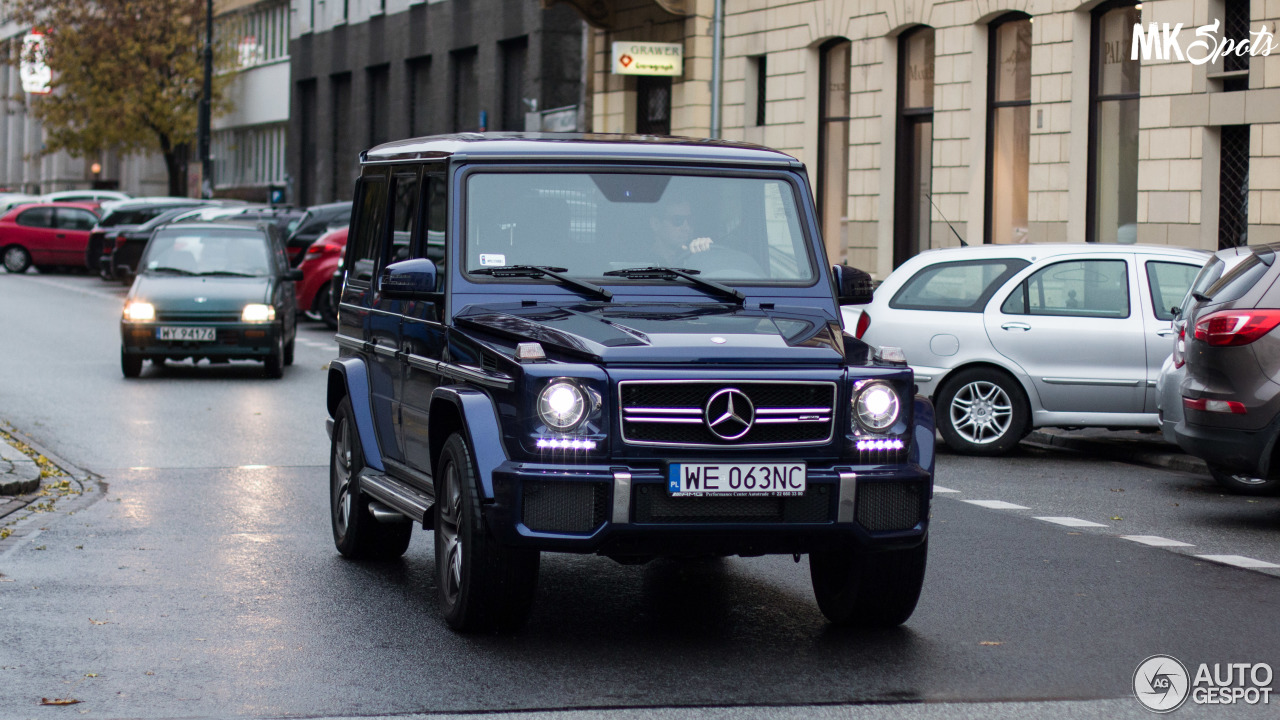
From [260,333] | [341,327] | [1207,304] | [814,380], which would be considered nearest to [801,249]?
[814,380]

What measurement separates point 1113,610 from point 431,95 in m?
42.4

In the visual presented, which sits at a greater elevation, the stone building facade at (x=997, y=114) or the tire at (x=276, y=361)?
the stone building facade at (x=997, y=114)

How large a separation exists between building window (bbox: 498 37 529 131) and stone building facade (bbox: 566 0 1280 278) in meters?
10.8

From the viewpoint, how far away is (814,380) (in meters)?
6.74

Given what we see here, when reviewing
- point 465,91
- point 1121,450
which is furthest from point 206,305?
point 465,91

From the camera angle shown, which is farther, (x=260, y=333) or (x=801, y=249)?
(x=260, y=333)

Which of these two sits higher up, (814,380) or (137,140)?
(137,140)

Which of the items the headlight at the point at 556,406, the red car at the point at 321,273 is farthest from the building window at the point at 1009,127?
the headlight at the point at 556,406

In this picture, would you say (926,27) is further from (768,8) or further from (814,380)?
(814,380)

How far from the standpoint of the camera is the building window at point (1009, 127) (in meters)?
25.3

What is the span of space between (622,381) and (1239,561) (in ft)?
14.3

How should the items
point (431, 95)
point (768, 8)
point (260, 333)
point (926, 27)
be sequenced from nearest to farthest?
point (260, 333), point (926, 27), point (768, 8), point (431, 95)

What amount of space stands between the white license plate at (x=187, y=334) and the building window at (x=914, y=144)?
11.3 meters

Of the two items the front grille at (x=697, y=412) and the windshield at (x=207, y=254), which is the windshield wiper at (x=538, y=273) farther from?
the windshield at (x=207, y=254)
